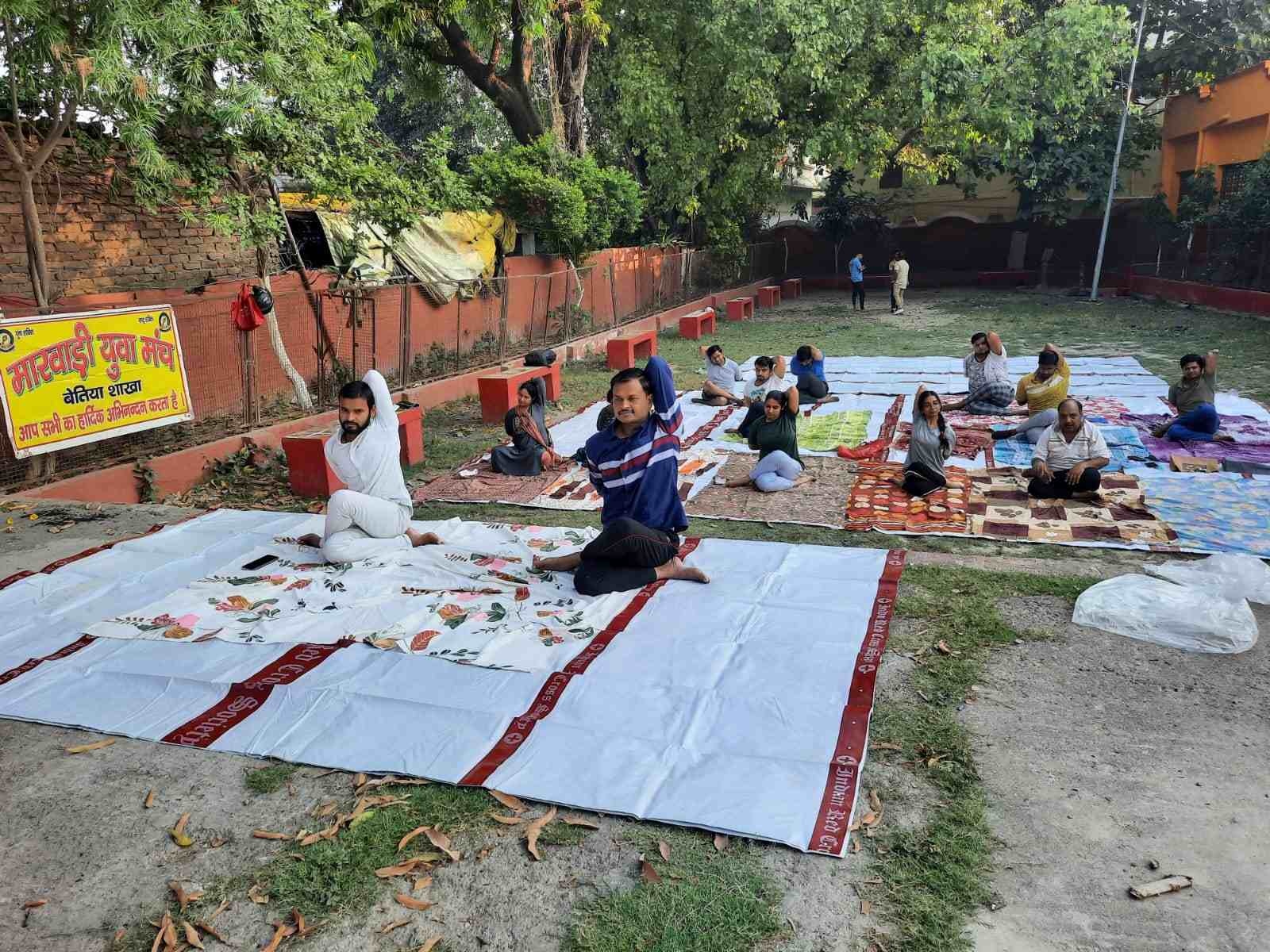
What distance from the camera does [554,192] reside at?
1523 centimetres

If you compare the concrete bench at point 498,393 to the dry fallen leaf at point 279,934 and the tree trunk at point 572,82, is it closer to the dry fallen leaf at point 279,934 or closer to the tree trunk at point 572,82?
the dry fallen leaf at point 279,934

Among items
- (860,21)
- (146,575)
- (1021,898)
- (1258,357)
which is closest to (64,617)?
(146,575)

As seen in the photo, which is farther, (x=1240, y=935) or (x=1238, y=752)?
(x=1238, y=752)

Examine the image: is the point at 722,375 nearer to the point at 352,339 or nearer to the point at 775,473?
the point at 775,473

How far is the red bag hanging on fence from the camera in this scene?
902 cm

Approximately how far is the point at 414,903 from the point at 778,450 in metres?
5.65

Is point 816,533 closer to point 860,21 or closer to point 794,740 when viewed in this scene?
point 794,740

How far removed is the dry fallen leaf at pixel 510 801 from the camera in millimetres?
3473

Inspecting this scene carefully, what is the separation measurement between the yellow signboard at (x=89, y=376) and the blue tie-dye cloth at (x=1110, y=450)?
292 inches

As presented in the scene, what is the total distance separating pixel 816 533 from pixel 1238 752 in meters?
3.30

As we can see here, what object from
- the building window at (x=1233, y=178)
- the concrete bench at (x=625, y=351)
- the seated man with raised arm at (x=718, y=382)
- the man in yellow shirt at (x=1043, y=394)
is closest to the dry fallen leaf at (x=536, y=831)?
the man in yellow shirt at (x=1043, y=394)

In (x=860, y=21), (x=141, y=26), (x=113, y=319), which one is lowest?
(x=113, y=319)

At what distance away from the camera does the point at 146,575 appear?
226 inches

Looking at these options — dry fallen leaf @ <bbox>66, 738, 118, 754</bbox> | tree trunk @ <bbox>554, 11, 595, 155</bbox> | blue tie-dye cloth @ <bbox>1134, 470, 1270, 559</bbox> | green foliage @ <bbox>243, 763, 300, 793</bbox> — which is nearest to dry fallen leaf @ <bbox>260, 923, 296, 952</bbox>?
green foliage @ <bbox>243, 763, 300, 793</bbox>
